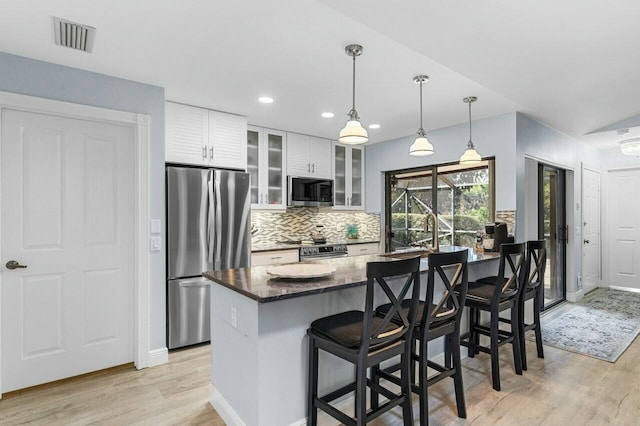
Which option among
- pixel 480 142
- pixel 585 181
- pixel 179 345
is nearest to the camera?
pixel 179 345

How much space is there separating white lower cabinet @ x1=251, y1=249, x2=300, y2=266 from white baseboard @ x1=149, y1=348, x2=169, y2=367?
135cm

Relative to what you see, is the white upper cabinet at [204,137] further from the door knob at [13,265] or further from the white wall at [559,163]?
the white wall at [559,163]

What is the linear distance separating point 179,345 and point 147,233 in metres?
1.16

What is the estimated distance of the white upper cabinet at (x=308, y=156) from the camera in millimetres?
4965

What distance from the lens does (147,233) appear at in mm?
3174

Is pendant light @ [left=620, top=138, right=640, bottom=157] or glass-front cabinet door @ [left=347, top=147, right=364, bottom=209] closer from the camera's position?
pendant light @ [left=620, top=138, right=640, bottom=157]

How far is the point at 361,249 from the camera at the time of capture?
5445 millimetres

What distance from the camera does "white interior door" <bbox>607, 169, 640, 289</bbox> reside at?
5.94 metres

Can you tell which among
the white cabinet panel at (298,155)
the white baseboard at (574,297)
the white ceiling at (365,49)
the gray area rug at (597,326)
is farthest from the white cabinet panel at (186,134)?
the white baseboard at (574,297)

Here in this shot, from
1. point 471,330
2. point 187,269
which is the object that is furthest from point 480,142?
point 187,269

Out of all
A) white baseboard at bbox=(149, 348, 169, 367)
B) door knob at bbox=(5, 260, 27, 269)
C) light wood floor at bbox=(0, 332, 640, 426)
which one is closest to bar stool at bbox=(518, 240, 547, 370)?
light wood floor at bbox=(0, 332, 640, 426)

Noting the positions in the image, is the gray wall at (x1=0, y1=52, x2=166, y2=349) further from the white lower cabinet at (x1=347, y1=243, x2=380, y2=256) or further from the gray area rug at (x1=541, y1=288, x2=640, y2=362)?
the gray area rug at (x1=541, y1=288, x2=640, y2=362)

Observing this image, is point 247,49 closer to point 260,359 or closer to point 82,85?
point 82,85

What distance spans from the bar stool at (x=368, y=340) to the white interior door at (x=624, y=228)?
6192 mm
